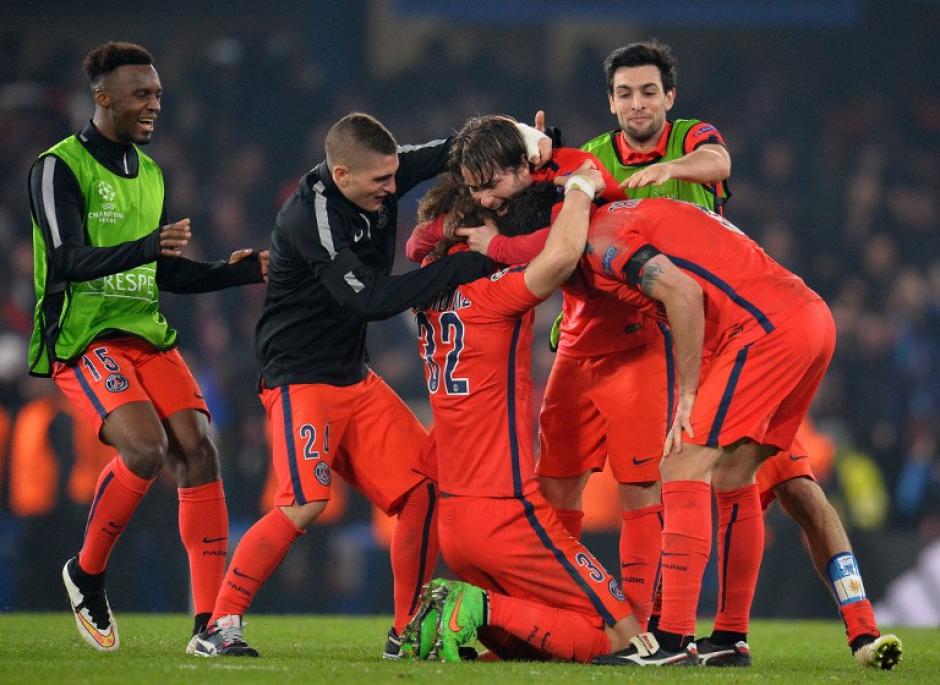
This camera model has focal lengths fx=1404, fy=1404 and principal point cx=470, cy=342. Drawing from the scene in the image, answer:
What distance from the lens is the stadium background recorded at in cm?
997

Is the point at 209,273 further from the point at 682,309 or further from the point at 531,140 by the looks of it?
the point at 682,309

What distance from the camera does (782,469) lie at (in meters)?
5.60

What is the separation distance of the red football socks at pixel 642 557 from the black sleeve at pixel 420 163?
163cm

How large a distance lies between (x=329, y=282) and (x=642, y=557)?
1.65 m

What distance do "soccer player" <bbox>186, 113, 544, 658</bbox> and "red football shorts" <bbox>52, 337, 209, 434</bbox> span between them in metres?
0.47

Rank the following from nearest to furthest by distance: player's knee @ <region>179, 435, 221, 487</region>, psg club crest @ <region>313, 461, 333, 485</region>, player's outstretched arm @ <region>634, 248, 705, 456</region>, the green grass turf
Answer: the green grass turf < player's outstretched arm @ <region>634, 248, 705, 456</region> < psg club crest @ <region>313, 461, 333, 485</region> < player's knee @ <region>179, 435, 221, 487</region>

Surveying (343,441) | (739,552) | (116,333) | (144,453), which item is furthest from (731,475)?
(116,333)

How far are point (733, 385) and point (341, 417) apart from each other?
151 cm

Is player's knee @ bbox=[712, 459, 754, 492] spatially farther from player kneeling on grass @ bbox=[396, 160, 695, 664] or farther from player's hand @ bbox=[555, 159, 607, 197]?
player's hand @ bbox=[555, 159, 607, 197]

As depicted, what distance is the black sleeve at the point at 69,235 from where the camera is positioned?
17.7 ft

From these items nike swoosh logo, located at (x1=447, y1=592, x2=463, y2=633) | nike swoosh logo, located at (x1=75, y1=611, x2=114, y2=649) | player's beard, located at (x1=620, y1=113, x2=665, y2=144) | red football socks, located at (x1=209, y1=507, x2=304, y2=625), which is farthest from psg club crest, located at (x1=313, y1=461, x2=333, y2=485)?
player's beard, located at (x1=620, y1=113, x2=665, y2=144)

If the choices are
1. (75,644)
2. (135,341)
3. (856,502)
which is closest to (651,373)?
(135,341)

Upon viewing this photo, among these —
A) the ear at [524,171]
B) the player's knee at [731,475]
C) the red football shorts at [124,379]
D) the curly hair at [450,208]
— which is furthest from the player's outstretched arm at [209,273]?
the player's knee at [731,475]

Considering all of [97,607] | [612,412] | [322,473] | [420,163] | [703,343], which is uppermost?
[420,163]
